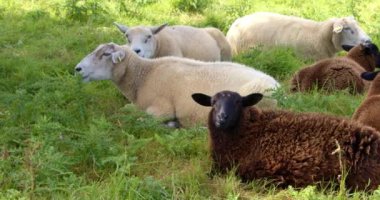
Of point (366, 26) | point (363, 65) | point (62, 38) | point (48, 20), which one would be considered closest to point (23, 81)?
point (62, 38)

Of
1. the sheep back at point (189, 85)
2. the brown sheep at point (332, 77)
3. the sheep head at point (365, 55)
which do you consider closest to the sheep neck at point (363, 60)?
the sheep head at point (365, 55)

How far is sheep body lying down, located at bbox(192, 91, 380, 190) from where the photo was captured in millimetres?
5312

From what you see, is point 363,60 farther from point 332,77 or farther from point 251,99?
point 251,99

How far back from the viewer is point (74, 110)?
7.38 m

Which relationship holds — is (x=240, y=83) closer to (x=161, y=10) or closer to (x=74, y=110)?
(x=74, y=110)

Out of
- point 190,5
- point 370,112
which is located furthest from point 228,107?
point 190,5

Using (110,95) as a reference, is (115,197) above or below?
above

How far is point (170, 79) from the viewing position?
27.0 feet

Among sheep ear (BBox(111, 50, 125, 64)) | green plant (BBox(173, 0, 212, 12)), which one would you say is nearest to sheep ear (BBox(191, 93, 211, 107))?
sheep ear (BBox(111, 50, 125, 64))

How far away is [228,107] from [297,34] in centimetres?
734

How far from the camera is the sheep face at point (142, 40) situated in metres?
9.75

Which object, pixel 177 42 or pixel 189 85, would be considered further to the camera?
pixel 177 42

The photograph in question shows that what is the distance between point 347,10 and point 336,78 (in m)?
6.17

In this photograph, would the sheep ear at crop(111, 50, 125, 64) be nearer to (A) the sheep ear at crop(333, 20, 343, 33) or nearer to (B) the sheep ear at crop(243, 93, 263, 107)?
(B) the sheep ear at crop(243, 93, 263, 107)
